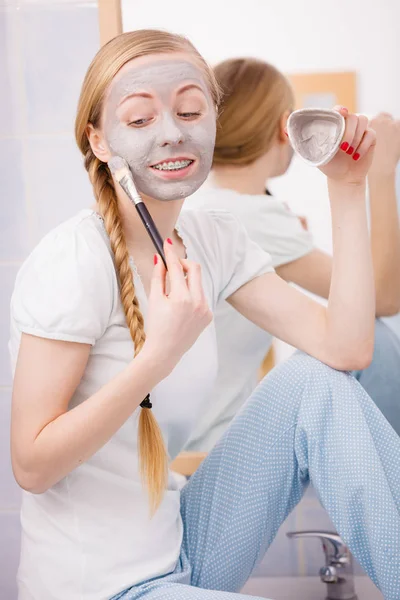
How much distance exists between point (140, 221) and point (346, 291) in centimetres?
25

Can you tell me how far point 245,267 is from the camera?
1.00 meters

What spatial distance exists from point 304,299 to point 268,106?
1.20 feet

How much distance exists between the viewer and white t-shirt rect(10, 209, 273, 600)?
788mm

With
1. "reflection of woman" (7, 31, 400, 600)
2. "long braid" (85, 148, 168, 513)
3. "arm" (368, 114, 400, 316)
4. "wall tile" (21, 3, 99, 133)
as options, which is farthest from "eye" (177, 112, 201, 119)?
"arm" (368, 114, 400, 316)

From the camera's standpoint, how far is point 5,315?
118cm

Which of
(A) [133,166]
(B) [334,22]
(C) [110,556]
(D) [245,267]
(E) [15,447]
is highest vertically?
(B) [334,22]

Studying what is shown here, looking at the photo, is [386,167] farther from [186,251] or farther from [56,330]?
[56,330]

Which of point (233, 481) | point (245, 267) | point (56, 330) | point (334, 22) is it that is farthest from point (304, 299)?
point (334, 22)

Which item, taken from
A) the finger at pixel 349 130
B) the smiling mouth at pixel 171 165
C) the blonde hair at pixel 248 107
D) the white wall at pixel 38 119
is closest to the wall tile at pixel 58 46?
the white wall at pixel 38 119

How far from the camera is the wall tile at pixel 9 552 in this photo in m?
1.22

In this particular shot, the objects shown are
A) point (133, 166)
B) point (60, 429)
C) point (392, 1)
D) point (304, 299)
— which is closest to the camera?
point (60, 429)

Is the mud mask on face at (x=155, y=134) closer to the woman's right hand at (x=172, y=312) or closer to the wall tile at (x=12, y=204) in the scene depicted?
the woman's right hand at (x=172, y=312)

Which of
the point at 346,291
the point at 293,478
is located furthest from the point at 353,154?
the point at 293,478

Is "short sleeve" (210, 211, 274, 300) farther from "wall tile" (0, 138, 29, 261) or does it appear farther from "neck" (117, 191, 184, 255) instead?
"wall tile" (0, 138, 29, 261)
